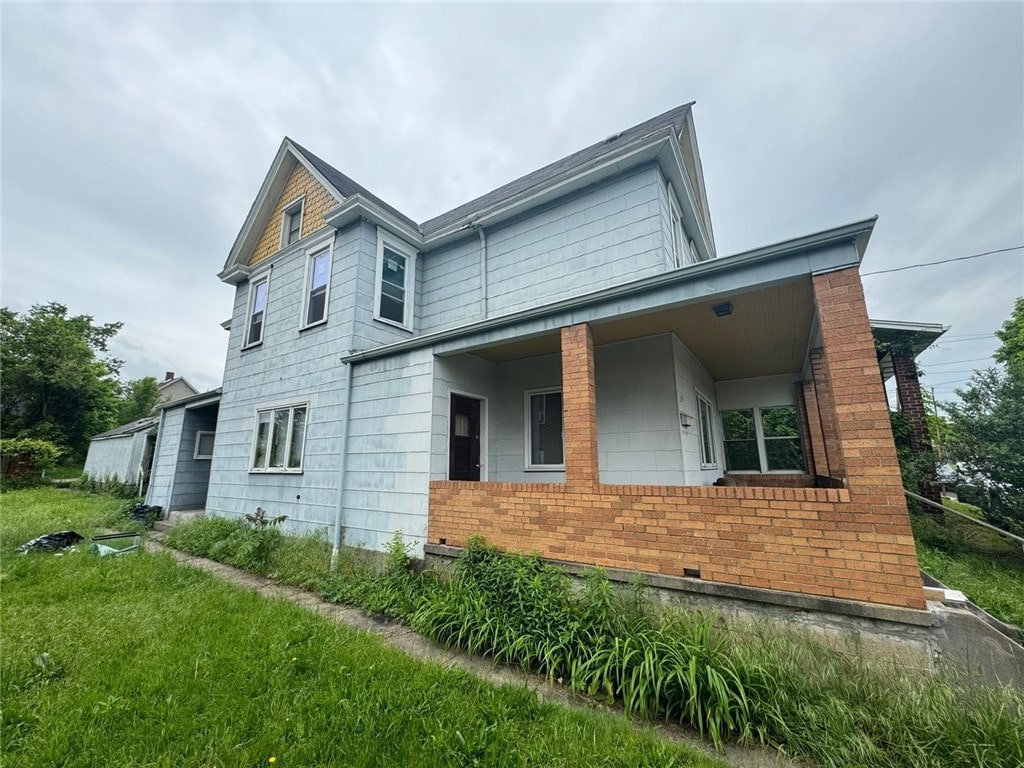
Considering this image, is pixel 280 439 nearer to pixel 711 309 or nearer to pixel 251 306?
pixel 251 306

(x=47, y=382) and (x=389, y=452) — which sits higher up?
(x=47, y=382)

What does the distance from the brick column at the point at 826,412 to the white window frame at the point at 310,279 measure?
31.6ft

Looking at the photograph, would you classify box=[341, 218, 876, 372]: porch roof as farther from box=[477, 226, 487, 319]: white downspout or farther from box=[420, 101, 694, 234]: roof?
box=[420, 101, 694, 234]: roof

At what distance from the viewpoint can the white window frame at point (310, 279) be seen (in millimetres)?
8609

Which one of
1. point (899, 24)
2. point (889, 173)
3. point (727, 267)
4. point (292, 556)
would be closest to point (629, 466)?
point (727, 267)

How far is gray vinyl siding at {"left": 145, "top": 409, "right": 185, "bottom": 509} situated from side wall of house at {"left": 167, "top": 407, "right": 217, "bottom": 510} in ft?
0.49

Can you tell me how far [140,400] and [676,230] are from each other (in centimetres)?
4395

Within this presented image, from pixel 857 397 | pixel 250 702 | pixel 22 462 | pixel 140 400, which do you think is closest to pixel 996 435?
pixel 857 397

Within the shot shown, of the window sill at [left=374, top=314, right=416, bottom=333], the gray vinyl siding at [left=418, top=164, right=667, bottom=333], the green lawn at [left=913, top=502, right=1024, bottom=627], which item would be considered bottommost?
the green lawn at [left=913, top=502, right=1024, bottom=627]

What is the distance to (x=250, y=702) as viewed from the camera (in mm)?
2959

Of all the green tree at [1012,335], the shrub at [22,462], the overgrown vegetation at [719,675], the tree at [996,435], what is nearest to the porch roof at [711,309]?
the overgrown vegetation at [719,675]

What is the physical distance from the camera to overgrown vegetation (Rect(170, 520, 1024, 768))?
2395mm

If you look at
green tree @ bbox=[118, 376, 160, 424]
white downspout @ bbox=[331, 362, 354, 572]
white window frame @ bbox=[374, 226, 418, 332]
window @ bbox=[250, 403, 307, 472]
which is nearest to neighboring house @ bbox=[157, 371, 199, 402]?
green tree @ bbox=[118, 376, 160, 424]

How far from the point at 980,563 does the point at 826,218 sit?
2188 cm
